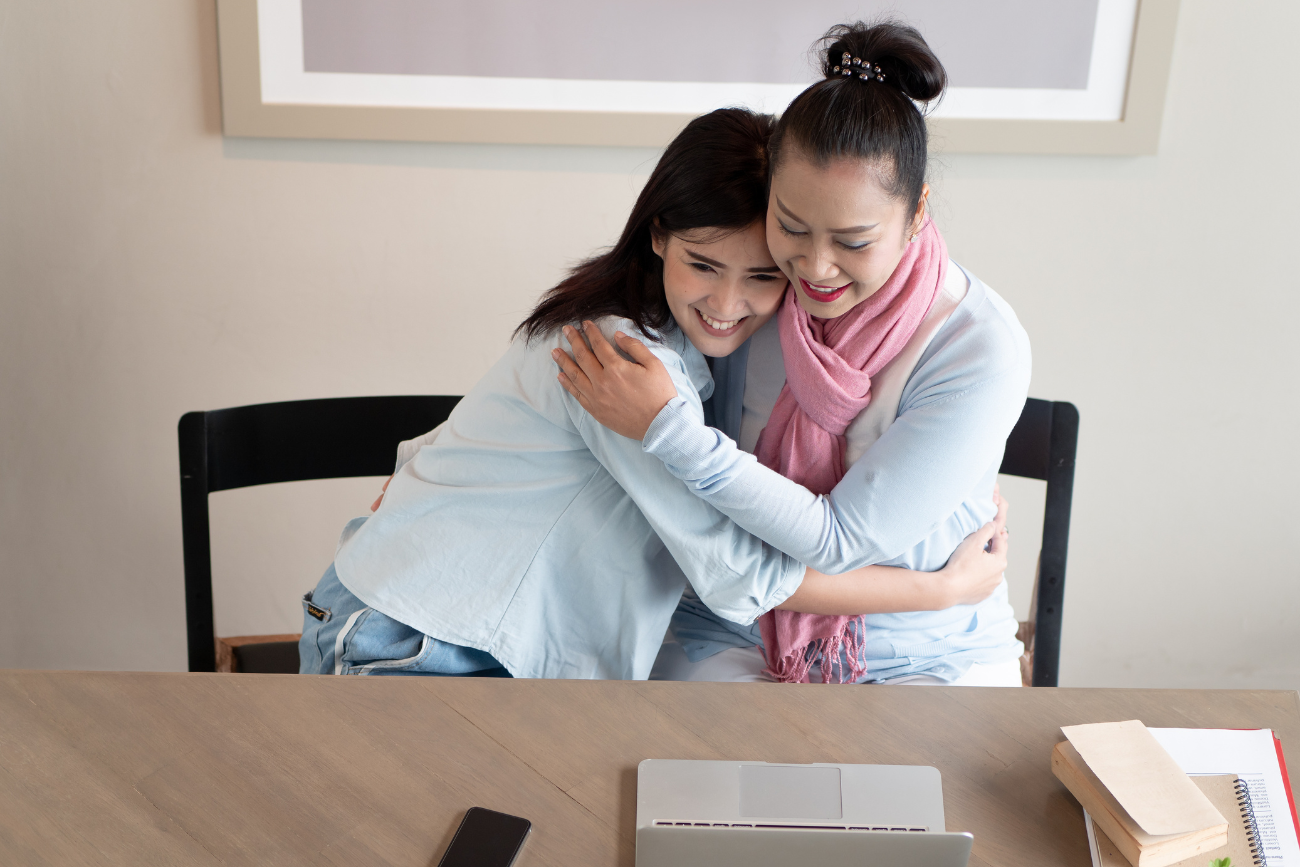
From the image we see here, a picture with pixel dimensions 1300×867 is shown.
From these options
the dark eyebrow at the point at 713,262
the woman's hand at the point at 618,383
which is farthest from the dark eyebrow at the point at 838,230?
the woman's hand at the point at 618,383

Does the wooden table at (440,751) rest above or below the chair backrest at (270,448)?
below

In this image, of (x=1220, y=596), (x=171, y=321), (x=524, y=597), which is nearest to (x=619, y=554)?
(x=524, y=597)

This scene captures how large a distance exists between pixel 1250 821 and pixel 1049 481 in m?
0.61

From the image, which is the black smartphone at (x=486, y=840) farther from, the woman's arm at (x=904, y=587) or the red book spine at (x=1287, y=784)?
the red book spine at (x=1287, y=784)

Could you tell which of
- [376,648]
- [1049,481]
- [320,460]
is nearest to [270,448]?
[320,460]

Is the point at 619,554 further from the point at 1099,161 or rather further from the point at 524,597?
the point at 1099,161

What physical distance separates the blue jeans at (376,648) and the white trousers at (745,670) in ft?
0.81

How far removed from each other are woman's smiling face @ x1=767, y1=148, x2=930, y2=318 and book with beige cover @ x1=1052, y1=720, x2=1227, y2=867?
0.48 metres

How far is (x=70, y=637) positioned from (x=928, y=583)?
5.89 feet

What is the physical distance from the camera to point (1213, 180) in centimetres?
172

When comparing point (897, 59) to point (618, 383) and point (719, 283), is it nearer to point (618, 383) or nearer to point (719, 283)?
point (719, 283)

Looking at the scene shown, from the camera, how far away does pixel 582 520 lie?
3.83 feet

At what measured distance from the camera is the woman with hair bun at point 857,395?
967 millimetres

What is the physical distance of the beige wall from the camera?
1699 mm
